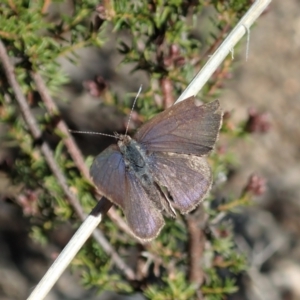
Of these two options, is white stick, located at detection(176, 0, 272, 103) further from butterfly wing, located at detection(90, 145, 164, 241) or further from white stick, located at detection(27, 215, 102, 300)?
white stick, located at detection(27, 215, 102, 300)

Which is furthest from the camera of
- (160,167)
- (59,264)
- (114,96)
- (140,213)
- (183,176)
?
(114,96)

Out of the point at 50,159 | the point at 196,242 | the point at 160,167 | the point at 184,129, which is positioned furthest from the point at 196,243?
the point at 50,159

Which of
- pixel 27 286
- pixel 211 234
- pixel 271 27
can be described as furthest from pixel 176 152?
pixel 27 286

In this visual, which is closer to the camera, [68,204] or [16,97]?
[16,97]

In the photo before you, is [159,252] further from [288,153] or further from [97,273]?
[288,153]

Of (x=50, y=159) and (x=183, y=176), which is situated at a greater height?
(x=183, y=176)

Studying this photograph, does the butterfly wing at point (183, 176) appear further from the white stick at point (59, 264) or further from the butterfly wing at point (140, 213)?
the white stick at point (59, 264)

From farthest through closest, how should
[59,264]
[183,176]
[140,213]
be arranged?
[183,176] < [140,213] < [59,264]

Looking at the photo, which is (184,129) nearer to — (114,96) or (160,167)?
(160,167)
